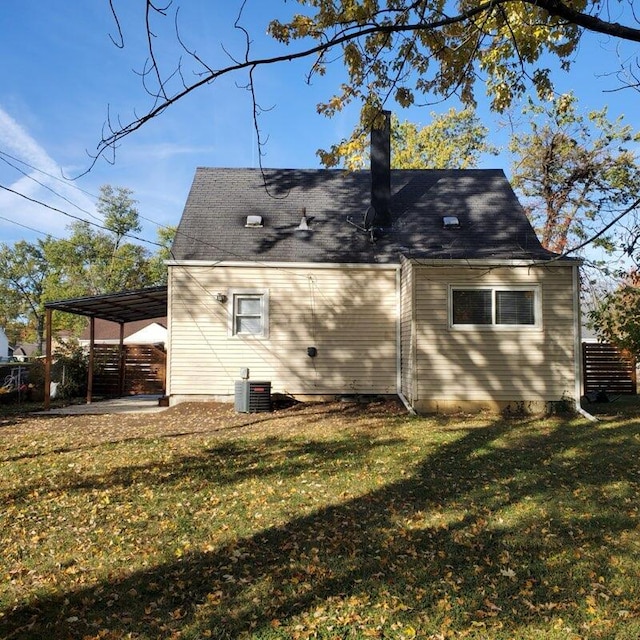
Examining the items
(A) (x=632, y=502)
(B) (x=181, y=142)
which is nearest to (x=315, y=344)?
(B) (x=181, y=142)

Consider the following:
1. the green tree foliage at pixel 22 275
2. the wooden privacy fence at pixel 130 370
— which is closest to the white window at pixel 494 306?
the wooden privacy fence at pixel 130 370

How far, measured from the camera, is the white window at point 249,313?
1297 cm

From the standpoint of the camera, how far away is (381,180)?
47.6ft

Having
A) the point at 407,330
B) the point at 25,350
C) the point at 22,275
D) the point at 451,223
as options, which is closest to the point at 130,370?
the point at 407,330

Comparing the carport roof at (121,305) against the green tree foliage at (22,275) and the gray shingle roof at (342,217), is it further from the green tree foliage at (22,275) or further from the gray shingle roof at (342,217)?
the green tree foliage at (22,275)

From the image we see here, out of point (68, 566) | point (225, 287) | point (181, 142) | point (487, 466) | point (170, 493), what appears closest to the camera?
point (68, 566)

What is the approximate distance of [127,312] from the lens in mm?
16188

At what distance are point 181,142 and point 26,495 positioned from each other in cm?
597

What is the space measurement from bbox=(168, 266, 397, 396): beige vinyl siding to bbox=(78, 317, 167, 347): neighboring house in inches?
698

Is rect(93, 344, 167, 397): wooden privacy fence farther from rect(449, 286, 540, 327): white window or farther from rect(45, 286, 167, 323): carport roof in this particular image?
rect(449, 286, 540, 327): white window

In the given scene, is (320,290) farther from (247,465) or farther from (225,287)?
(247,465)

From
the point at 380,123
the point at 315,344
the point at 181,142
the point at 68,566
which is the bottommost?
the point at 68,566

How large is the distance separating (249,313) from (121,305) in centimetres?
400

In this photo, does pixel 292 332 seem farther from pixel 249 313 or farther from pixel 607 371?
pixel 607 371
